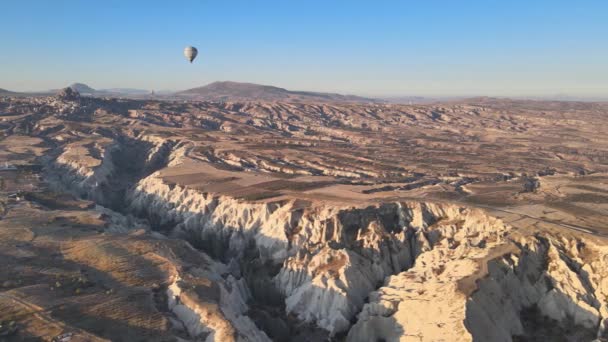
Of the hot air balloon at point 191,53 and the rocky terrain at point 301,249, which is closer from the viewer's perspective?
the rocky terrain at point 301,249

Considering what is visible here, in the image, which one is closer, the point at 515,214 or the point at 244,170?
the point at 515,214

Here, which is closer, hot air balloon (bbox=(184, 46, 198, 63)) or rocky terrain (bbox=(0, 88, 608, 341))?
rocky terrain (bbox=(0, 88, 608, 341))

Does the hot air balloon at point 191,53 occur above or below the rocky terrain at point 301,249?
above

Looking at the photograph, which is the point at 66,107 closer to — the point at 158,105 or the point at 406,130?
the point at 158,105

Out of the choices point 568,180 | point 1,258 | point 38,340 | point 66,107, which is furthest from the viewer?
point 66,107

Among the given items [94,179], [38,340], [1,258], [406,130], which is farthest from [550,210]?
[406,130]

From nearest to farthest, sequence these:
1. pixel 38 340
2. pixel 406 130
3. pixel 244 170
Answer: pixel 38 340 → pixel 244 170 → pixel 406 130

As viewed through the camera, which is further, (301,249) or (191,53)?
(191,53)

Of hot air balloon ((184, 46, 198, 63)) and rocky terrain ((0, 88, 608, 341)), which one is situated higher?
hot air balloon ((184, 46, 198, 63))
